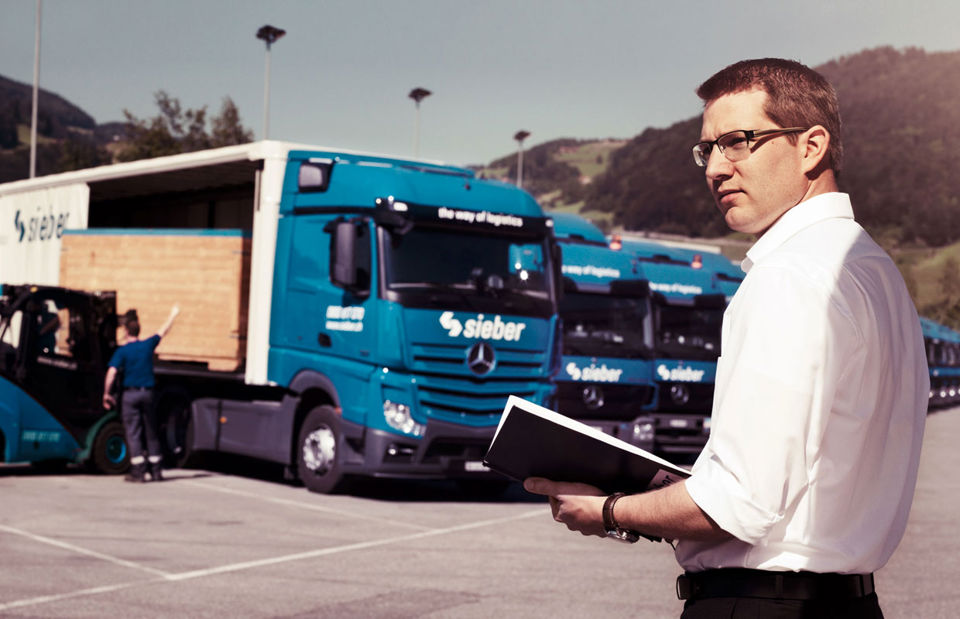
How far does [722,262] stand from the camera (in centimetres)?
2244

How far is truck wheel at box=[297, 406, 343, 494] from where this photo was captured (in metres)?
13.7

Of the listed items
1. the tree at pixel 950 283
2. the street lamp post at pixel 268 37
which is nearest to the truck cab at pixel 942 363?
the street lamp post at pixel 268 37

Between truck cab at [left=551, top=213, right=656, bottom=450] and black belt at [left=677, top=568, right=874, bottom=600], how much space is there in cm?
1448

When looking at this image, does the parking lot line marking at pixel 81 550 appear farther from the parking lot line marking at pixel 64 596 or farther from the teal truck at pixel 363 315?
the teal truck at pixel 363 315

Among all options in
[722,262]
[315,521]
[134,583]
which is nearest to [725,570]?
[134,583]

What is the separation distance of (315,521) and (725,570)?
31.1 feet

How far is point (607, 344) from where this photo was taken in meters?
17.6

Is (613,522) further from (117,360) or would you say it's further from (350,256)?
(117,360)

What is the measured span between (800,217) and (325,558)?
742cm

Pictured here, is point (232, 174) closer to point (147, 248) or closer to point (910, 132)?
point (147, 248)

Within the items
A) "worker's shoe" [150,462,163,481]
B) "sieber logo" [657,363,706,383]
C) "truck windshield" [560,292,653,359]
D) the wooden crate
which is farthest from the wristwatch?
"sieber logo" [657,363,706,383]

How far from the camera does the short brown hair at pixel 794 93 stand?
96.8 inches

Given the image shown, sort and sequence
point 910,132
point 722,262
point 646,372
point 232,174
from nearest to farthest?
point 232,174
point 646,372
point 722,262
point 910,132

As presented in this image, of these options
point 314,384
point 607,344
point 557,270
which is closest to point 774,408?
point 314,384
